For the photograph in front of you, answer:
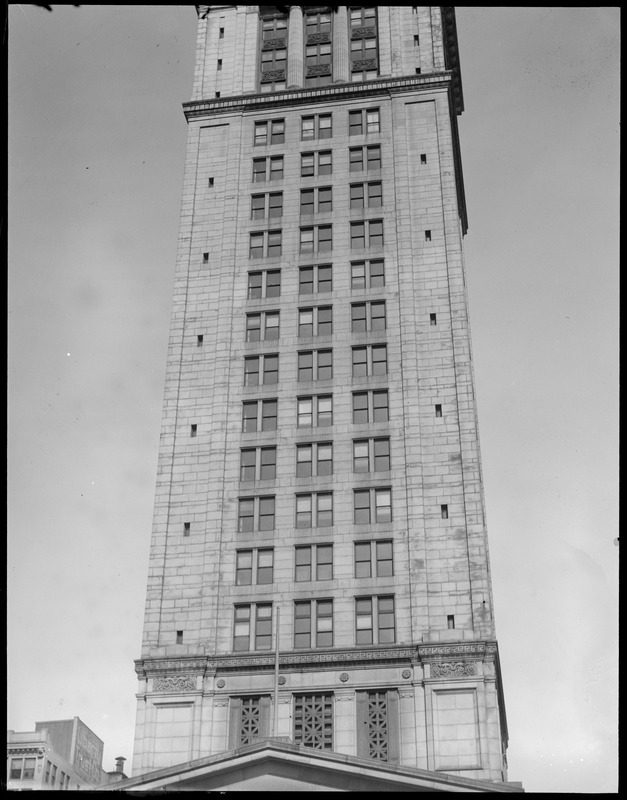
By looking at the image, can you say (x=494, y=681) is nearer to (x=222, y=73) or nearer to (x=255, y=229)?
(x=255, y=229)

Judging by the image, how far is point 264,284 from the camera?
241ft

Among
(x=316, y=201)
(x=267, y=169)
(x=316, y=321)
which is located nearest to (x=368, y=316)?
(x=316, y=321)

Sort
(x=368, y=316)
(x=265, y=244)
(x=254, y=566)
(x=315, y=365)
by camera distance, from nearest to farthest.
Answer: (x=254, y=566) < (x=315, y=365) < (x=368, y=316) < (x=265, y=244)

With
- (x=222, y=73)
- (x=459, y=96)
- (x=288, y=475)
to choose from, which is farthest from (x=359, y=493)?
(x=459, y=96)

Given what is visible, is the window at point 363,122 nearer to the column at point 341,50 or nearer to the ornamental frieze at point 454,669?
the column at point 341,50

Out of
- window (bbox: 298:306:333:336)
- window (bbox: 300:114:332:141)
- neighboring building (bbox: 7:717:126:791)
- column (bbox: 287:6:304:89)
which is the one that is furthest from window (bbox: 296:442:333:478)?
neighboring building (bbox: 7:717:126:791)

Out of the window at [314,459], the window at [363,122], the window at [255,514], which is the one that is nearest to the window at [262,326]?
the window at [314,459]

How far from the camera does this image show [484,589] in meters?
59.4

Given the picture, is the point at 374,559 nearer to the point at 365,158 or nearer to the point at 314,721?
the point at 314,721

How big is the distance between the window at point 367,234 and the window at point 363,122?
30.0 feet

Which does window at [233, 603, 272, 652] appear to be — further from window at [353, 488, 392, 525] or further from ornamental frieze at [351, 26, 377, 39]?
ornamental frieze at [351, 26, 377, 39]

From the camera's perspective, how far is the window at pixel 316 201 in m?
76.3

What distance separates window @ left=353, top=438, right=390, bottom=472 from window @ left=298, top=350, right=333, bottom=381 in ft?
18.1

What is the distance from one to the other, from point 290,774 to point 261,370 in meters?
29.1
